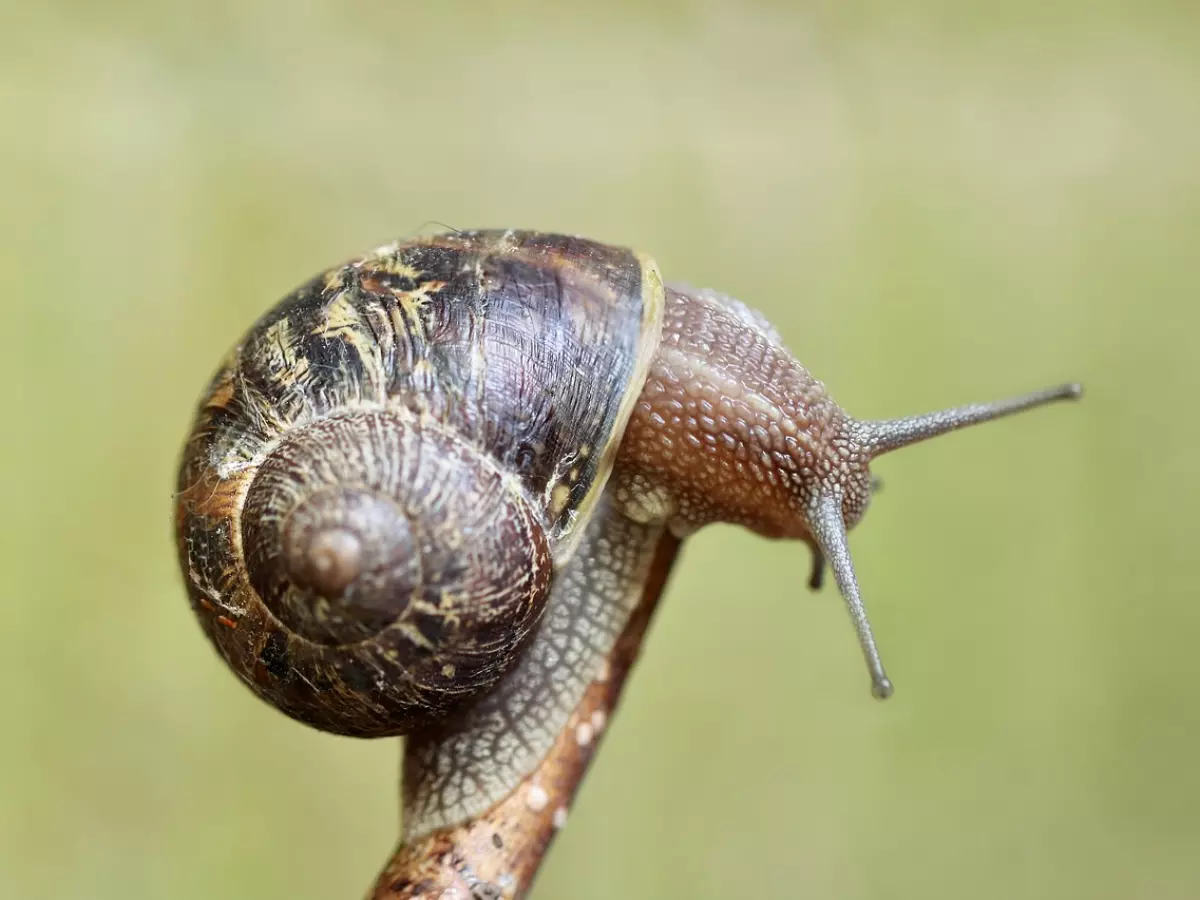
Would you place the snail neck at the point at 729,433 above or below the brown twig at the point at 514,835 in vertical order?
above

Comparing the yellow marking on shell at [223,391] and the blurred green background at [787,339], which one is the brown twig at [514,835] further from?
the blurred green background at [787,339]

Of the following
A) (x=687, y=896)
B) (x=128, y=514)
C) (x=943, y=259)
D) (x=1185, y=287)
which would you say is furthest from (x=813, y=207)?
(x=128, y=514)

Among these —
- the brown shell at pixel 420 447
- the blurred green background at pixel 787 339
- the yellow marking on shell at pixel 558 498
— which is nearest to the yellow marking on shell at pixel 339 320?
the brown shell at pixel 420 447

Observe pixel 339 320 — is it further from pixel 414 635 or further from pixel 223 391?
pixel 414 635

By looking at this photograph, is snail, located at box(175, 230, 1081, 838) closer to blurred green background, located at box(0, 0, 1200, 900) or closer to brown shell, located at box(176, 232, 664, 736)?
brown shell, located at box(176, 232, 664, 736)

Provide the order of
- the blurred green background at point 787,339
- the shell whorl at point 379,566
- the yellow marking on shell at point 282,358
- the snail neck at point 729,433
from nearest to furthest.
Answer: the shell whorl at point 379,566
the yellow marking on shell at point 282,358
the snail neck at point 729,433
the blurred green background at point 787,339

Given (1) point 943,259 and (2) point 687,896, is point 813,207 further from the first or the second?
(2) point 687,896
